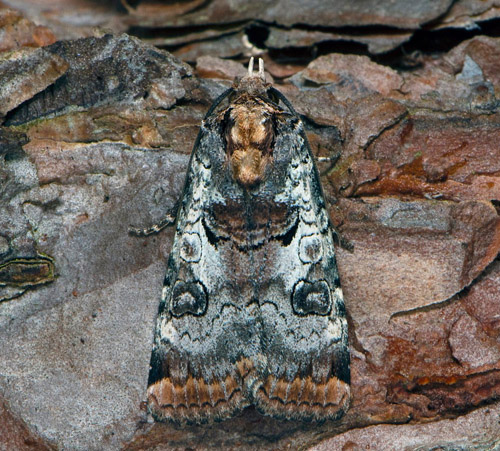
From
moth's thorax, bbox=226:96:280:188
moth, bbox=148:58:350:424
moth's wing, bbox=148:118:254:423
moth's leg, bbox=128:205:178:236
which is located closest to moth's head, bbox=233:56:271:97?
moth, bbox=148:58:350:424

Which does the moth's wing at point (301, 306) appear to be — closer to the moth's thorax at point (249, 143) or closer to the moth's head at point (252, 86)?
the moth's thorax at point (249, 143)

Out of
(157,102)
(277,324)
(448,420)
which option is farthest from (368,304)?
(157,102)

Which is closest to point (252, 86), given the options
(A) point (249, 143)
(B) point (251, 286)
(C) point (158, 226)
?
(A) point (249, 143)

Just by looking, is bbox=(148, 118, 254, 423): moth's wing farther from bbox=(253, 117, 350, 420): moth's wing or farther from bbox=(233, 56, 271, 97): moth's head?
bbox=(233, 56, 271, 97): moth's head

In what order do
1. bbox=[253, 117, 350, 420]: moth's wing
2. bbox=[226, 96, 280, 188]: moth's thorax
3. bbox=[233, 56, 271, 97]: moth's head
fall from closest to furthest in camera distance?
1. bbox=[253, 117, 350, 420]: moth's wing
2. bbox=[226, 96, 280, 188]: moth's thorax
3. bbox=[233, 56, 271, 97]: moth's head

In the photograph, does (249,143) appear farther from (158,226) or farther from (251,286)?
(251,286)

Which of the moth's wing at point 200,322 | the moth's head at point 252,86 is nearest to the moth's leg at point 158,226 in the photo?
the moth's wing at point 200,322

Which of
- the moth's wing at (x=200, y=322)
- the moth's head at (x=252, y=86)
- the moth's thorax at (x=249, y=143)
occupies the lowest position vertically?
the moth's wing at (x=200, y=322)
